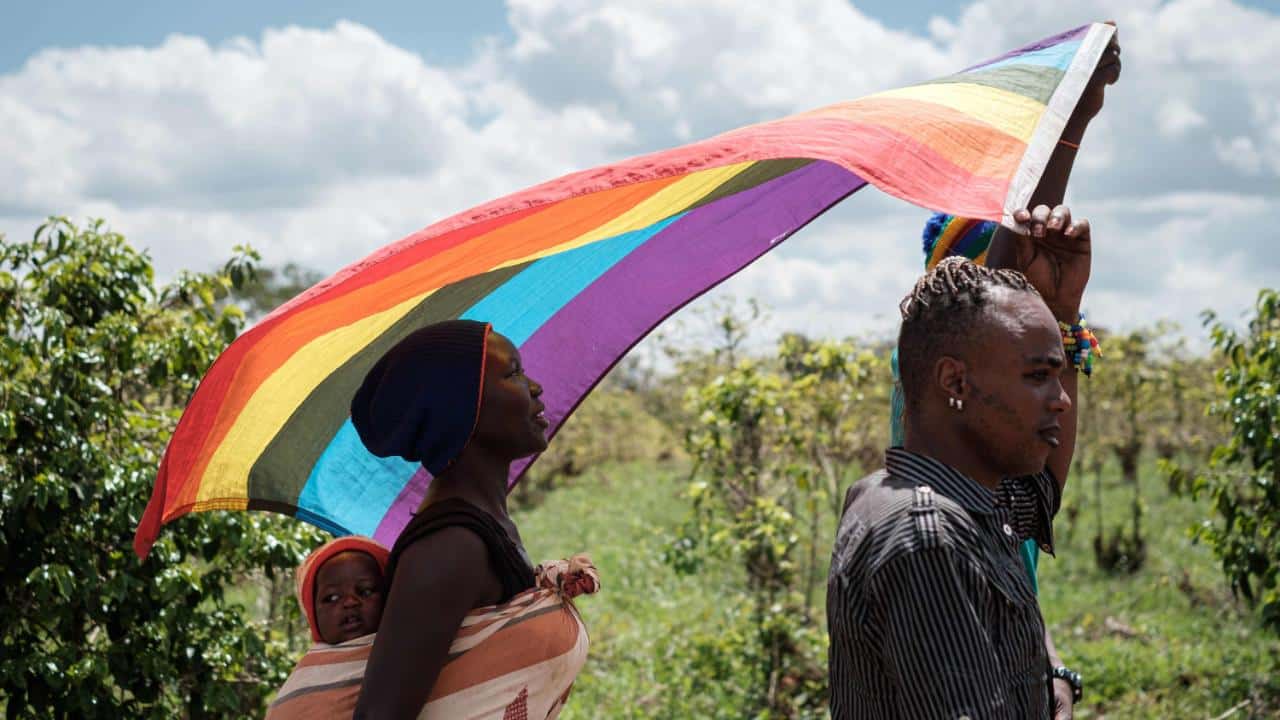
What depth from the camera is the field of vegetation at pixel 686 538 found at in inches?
162

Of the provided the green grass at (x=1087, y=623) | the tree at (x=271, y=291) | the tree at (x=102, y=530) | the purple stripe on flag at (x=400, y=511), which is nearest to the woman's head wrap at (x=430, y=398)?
the purple stripe on flag at (x=400, y=511)

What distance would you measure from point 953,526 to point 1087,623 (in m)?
8.02

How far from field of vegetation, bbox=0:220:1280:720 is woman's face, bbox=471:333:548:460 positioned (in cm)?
234

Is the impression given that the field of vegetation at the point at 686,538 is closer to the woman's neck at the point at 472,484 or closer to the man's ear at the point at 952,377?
the woman's neck at the point at 472,484

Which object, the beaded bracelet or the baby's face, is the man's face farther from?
the baby's face

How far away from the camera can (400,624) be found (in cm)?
198

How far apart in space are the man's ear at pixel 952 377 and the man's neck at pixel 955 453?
60mm

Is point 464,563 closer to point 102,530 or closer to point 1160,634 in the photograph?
point 102,530

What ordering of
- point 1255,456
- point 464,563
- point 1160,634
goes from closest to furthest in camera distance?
point 464,563 → point 1255,456 → point 1160,634

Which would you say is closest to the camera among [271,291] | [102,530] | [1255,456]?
[102,530]

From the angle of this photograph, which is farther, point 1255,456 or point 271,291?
point 271,291

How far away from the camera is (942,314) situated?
5.71 feet

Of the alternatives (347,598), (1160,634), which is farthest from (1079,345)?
(1160,634)

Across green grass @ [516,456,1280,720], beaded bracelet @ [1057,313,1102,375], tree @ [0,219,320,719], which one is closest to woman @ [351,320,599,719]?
beaded bracelet @ [1057,313,1102,375]
